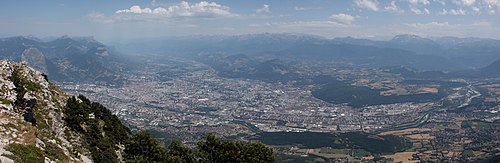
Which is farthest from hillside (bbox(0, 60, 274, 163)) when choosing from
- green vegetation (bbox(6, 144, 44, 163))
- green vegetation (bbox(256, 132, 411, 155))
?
green vegetation (bbox(256, 132, 411, 155))

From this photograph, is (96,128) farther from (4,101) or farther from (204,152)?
(204,152)

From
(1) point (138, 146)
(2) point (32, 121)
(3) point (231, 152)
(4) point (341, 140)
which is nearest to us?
(2) point (32, 121)

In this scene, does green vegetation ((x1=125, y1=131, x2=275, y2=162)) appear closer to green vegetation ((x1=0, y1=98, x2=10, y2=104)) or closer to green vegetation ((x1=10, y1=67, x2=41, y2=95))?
green vegetation ((x1=10, y1=67, x2=41, y2=95))

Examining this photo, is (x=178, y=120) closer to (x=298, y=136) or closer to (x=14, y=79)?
(x=298, y=136)

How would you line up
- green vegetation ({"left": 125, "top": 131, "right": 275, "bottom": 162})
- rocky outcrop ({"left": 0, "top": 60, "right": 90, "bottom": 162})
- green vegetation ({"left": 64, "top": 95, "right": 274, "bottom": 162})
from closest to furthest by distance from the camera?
rocky outcrop ({"left": 0, "top": 60, "right": 90, "bottom": 162})
green vegetation ({"left": 64, "top": 95, "right": 274, "bottom": 162})
green vegetation ({"left": 125, "top": 131, "right": 275, "bottom": 162})

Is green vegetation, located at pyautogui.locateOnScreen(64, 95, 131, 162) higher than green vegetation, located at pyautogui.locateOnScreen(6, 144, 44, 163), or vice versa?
green vegetation, located at pyautogui.locateOnScreen(6, 144, 44, 163)

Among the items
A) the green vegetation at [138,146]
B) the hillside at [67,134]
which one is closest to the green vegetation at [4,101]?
the hillside at [67,134]

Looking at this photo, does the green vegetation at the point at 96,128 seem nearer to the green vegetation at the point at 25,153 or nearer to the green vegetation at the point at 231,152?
the green vegetation at the point at 231,152

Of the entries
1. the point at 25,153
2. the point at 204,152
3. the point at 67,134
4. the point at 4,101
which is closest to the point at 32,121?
the point at 4,101
